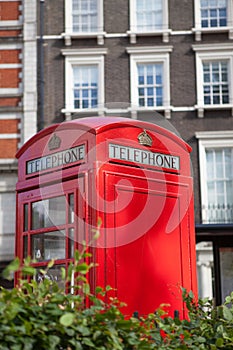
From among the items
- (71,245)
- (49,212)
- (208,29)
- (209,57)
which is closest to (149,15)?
(208,29)

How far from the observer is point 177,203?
5.89 metres

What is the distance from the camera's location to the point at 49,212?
5.52 m

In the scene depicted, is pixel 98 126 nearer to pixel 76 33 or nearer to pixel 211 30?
pixel 76 33

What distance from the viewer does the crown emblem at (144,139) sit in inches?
227

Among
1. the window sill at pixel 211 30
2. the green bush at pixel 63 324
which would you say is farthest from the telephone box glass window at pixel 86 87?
the green bush at pixel 63 324

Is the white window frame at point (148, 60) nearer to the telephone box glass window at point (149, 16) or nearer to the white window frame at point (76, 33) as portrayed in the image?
the telephone box glass window at point (149, 16)

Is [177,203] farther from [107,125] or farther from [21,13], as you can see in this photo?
[21,13]

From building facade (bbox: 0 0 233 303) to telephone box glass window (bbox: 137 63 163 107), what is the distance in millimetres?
33

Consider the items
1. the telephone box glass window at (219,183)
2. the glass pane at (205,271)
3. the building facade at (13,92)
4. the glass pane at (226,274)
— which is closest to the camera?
the glass pane at (226,274)

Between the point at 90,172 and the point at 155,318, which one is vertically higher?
the point at 90,172

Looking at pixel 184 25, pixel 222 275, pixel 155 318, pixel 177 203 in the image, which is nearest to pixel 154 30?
pixel 184 25

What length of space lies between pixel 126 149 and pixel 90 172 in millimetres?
514

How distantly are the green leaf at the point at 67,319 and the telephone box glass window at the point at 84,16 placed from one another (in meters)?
19.5

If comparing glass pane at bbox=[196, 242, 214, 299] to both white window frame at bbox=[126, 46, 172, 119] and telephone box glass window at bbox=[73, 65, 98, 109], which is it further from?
telephone box glass window at bbox=[73, 65, 98, 109]
